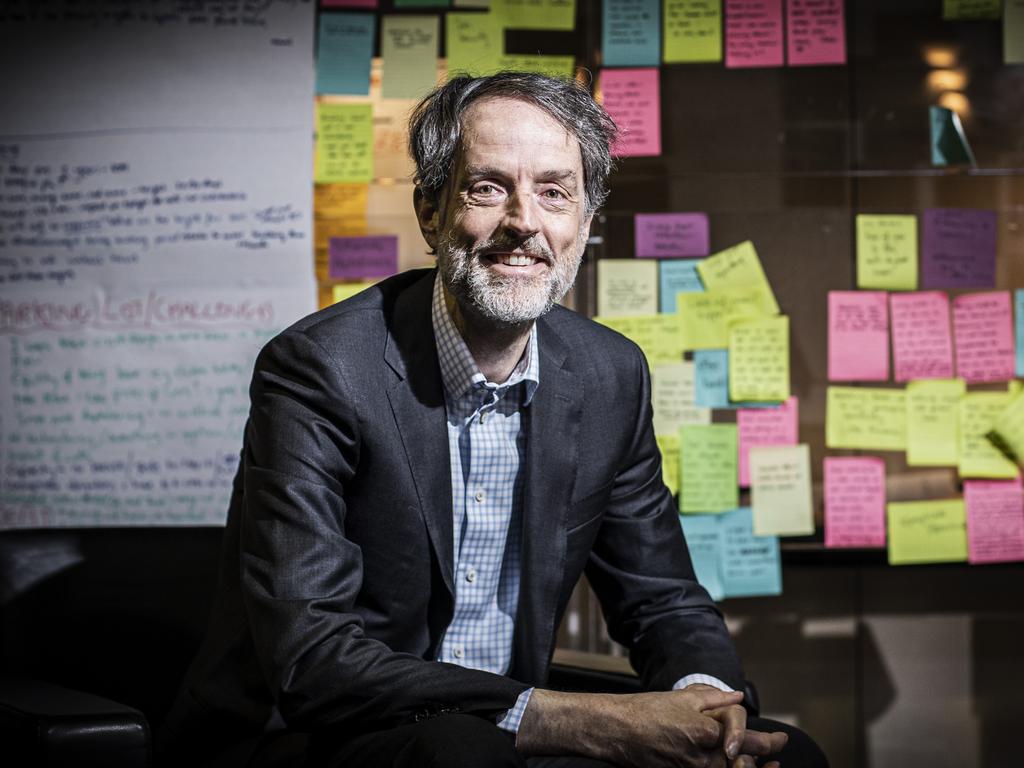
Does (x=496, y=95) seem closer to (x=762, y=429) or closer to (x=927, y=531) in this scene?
(x=762, y=429)

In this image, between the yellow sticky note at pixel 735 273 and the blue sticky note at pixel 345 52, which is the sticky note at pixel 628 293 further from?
the blue sticky note at pixel 345 52

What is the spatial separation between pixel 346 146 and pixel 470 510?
1233mm

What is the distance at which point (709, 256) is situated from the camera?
2.42 metres

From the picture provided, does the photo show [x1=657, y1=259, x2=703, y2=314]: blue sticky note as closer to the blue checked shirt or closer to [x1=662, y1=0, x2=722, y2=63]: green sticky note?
[x1=662, y1=0, x2=722, y2=63]: green sticky note

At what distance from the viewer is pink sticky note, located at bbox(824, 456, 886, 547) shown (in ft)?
7.88

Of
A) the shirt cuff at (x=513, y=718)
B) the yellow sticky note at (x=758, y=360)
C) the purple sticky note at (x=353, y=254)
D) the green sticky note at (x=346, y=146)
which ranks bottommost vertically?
the shirt cuff at (x=513, y=718)

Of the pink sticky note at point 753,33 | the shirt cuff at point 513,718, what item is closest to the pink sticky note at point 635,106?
the pink sticky note at point 753,33

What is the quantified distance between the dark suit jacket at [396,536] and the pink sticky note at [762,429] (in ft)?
2.53

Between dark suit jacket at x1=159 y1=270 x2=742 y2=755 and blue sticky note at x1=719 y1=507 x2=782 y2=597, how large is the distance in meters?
0.76

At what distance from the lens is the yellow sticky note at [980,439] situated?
240 cm

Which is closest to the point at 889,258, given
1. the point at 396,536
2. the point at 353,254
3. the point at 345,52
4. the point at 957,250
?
the point at 957,250

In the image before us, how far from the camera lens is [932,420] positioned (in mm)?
2416

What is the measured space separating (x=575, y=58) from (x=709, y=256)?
1.81 ft

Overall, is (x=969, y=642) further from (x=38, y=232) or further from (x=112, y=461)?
(x=38, y=232)
